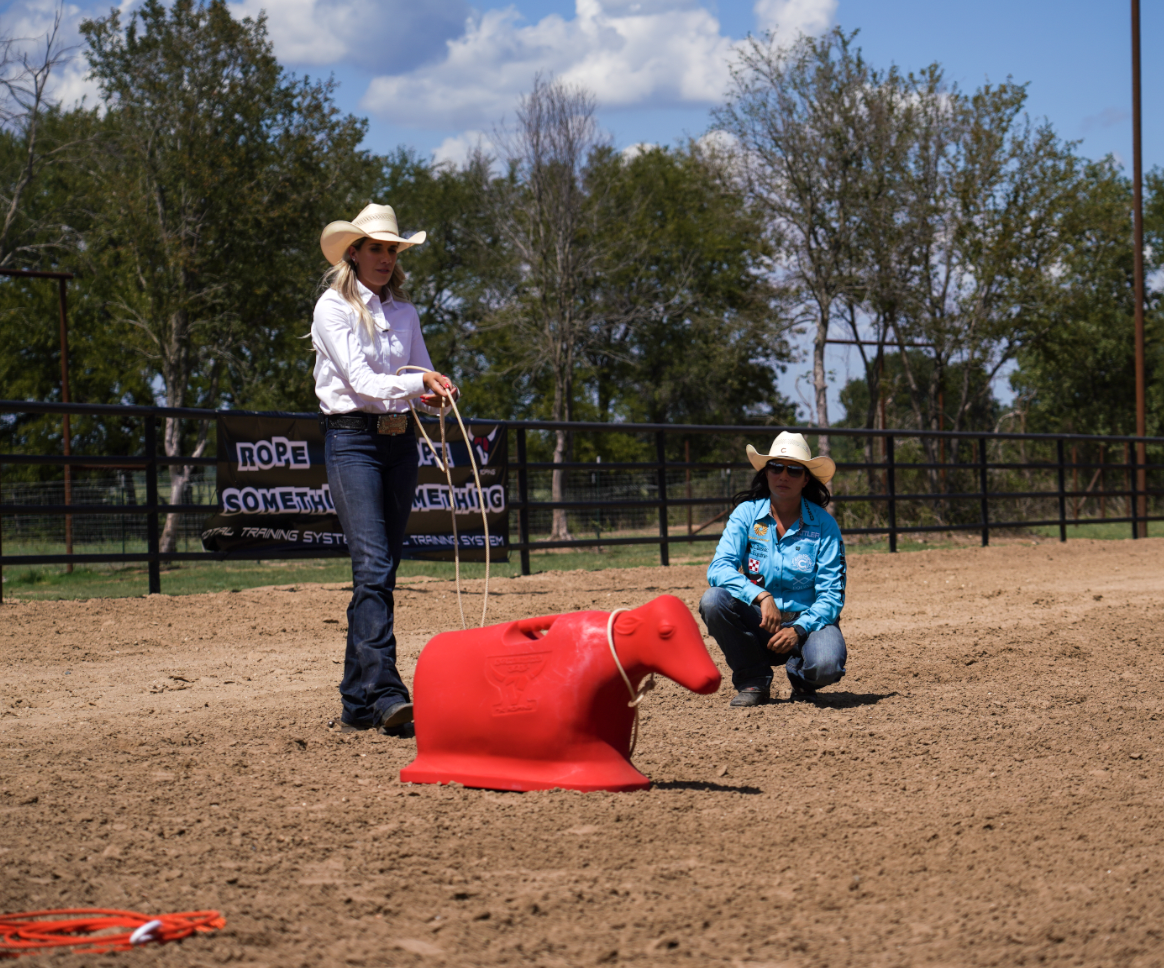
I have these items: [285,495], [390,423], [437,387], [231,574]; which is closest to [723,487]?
[231,574]

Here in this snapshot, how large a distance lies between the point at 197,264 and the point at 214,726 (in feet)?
51.9

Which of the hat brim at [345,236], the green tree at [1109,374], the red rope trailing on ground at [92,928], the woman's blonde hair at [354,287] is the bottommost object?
the red rope trailing on ground at [92,928]

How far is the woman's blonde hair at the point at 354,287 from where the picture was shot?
12.4 feet

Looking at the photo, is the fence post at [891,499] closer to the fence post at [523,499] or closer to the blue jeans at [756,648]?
the fence post at [523,499]

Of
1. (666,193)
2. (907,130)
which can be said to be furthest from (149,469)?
(666,193)

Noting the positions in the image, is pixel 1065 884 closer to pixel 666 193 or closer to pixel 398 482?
pixel 398 482

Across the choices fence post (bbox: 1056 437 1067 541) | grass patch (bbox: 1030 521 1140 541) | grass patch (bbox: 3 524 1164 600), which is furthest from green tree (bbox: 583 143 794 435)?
grass patch (bbox: 3 524 1164 600)

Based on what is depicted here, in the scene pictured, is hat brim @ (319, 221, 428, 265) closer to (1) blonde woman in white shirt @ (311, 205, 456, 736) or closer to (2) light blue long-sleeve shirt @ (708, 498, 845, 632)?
(1) blonde woman in white shirt @ (311, 205, 456, 736)

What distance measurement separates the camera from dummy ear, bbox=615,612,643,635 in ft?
9.59

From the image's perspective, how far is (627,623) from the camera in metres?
2.94

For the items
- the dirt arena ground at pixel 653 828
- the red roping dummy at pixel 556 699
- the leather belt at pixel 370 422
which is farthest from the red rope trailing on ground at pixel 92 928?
the leather belt at pixel 370 422

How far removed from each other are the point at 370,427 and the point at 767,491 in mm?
1665

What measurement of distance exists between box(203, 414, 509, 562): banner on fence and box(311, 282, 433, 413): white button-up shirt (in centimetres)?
406

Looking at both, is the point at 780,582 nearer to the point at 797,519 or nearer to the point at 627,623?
the point at 797,519
